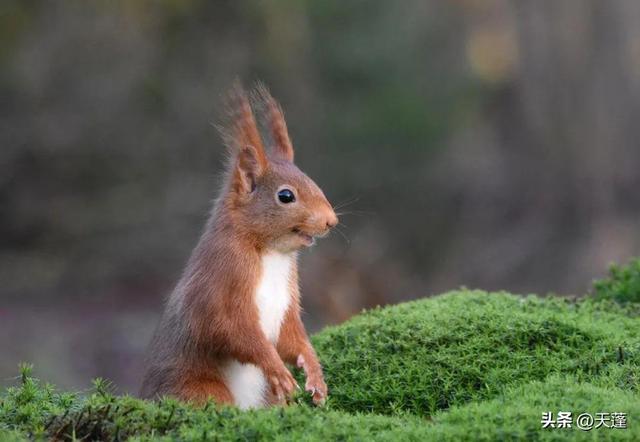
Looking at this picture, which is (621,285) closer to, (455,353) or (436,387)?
(455,353)

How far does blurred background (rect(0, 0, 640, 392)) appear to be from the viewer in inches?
535

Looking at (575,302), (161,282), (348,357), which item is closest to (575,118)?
(161,282)

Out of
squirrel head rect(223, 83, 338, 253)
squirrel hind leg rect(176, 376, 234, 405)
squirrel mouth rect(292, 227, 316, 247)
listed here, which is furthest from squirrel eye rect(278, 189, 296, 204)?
squirrel hind leg rect(176, 376, 234, 405)

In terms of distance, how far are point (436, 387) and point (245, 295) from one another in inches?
36.8

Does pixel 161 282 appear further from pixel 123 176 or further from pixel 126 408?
pixel 126 408

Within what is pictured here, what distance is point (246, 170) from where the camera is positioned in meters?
5.26

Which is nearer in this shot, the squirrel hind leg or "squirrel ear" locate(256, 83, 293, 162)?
the squirrel hind leg

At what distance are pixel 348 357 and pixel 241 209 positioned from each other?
2.85 feet

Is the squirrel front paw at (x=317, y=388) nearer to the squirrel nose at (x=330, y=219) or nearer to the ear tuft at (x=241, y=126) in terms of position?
the squirrel nose at (x=330, y=219)

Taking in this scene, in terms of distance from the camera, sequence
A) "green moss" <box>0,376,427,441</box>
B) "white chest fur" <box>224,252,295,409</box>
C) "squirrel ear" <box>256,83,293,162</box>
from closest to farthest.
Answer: "green moss" <box>0,376,427,441</box> < "white chest fur" <box>224,252,295,409</box> < "squirrel ear" <box>256,83,293,162</box>

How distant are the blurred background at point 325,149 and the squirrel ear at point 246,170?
6483 mm

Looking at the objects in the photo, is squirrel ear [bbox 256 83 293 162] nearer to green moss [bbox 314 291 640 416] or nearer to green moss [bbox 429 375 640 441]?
green moss [bbox 314 291 640 416]

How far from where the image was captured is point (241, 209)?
5188 millimetres

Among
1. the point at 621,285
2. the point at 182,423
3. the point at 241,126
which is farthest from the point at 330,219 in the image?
the point at 621,285
